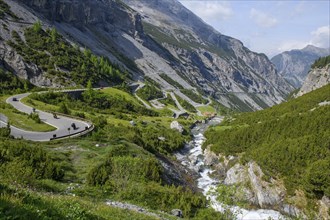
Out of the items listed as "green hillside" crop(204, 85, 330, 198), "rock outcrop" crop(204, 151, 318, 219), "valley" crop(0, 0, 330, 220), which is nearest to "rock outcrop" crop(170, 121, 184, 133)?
"valley" crop(0, 0, 330, 220)

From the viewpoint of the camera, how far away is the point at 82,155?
37.3 metres

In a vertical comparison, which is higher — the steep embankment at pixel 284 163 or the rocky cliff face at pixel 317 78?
the rocky cliff face at pixel 317 78

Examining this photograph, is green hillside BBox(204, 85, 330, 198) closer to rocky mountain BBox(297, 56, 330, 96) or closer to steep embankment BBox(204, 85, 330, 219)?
steep embankment BBox(204, 85, 330, 219)

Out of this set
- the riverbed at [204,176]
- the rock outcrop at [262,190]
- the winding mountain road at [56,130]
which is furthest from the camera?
the winding mountain road at [56,130]

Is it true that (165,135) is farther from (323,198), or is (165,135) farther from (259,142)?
(323,198)

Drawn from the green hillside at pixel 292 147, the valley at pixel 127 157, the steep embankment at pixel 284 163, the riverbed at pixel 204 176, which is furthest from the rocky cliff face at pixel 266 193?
the riverbed at pixel 204 176

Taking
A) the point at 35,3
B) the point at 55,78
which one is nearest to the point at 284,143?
the point at 55,78

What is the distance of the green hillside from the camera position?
41.7 meters

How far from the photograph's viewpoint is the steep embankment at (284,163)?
4094 centimetres

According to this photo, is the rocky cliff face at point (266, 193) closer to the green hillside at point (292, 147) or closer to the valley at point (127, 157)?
the valley at point (127, 157)

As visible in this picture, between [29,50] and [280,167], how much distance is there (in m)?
94.6

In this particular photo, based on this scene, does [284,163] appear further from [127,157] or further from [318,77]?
[318,77]

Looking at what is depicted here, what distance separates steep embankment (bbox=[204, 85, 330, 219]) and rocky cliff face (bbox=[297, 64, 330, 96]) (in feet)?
297

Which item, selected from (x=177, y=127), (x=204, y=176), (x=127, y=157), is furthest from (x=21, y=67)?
(x=127, y=157)
